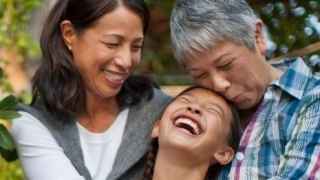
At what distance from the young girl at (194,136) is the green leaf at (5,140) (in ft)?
1.69

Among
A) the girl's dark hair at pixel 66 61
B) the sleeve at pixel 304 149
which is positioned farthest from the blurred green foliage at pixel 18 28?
the sleeve at pixel 304 149

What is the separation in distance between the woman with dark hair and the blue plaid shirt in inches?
15.6

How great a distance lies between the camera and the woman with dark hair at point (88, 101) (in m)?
2.96

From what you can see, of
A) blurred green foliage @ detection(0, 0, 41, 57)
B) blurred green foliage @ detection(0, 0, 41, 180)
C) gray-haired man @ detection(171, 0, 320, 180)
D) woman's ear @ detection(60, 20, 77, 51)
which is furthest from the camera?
blurred green foliage @ detection(0, 0, 41, 57)

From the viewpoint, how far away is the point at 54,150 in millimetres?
2938

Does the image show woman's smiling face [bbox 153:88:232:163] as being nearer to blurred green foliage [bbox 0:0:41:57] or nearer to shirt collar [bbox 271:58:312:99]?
shirt collar [bbox 271:58:312:99]

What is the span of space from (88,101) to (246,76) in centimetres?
62

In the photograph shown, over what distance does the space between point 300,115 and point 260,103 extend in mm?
225

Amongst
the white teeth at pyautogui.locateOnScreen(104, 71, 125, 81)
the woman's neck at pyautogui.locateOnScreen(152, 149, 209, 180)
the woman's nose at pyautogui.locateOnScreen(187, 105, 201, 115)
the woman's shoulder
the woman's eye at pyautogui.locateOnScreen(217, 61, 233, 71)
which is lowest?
the woman's neck at pyautogui.locateOnScreen(152, 149, 209, 180)

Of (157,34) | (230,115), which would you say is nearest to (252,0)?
(157,34)

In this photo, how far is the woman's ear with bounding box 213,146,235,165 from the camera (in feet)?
9.62

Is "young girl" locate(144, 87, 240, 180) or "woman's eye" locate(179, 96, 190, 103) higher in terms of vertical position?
"woman's eye" locate(179, 96, 190, 103)

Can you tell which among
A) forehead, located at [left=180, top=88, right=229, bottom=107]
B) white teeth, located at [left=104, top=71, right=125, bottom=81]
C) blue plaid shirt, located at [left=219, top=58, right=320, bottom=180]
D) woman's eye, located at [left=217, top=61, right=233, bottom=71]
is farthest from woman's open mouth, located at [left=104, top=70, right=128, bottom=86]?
blue plaid shirt, located at [left=219, top=58, right=320, bottom=180]

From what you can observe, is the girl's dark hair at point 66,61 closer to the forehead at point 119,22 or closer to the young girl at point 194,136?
the forehead at point 119,22
